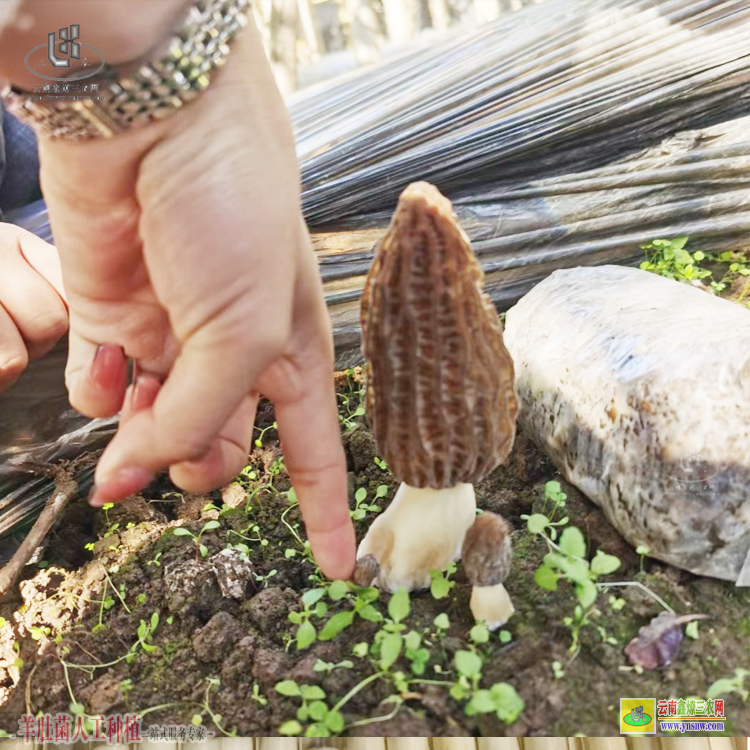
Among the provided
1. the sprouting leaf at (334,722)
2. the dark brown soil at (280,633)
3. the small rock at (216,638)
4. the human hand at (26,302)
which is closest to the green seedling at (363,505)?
the dark brown soil at (280,633)

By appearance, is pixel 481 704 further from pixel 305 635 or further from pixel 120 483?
pixel 120 483

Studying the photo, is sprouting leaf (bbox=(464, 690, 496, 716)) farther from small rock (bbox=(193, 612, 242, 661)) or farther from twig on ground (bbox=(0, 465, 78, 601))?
twig on ground (bbox=(0, 465, 78, 601))

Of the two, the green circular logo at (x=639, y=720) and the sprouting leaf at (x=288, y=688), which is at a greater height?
the sprouting leaf at (x=288, y=688)

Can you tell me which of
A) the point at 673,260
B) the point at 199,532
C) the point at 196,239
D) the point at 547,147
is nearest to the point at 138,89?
the point at 196,239

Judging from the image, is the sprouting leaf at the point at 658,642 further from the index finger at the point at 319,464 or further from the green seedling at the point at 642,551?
the index finger at the point at 319,464

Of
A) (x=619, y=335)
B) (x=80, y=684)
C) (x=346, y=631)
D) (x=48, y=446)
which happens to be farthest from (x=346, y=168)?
(x=80, y=684)

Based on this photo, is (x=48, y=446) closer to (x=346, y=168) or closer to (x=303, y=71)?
(x=346, y=168)
